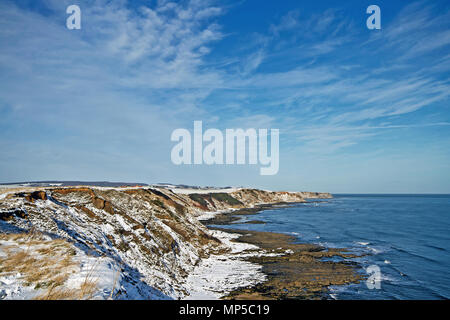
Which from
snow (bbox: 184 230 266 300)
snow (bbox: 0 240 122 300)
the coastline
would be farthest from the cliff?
the coastline

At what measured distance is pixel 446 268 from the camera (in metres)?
25.2

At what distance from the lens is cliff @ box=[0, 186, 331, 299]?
482 inches

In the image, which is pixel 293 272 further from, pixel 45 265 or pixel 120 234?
pixel 45 265

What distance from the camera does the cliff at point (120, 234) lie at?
1223cm

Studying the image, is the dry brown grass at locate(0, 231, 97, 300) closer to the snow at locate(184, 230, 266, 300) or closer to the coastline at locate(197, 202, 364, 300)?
the snow at locate(184, 230, 266, 300)

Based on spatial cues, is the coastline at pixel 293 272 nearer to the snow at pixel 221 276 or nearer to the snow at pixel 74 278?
the snow at pixel 221 276

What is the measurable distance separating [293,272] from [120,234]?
47.9 ft

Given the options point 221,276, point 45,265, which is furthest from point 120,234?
point 45,265

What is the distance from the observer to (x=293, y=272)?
22.4m

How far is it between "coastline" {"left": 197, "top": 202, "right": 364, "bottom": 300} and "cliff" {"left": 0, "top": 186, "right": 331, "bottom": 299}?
443cm

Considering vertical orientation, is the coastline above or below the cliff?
below
